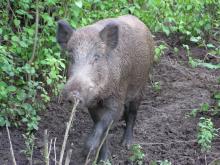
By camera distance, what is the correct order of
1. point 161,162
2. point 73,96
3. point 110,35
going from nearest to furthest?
1. point 73,96
2. point 161,162
3. point 110,35

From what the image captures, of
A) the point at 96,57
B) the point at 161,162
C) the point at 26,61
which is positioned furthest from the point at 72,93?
the point at 26,61

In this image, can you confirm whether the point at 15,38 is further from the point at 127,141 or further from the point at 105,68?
the point at 127,141

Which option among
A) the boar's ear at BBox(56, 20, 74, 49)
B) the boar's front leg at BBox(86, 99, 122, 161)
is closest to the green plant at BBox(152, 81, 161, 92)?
the boar's front leg at BBox(86, 99, 122, 161)

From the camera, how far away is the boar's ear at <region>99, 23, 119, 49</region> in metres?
5.87

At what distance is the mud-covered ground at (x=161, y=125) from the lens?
245 inches

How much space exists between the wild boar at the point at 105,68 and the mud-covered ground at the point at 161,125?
312 mm

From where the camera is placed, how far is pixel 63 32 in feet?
19.9

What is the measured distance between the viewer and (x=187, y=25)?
396 inches

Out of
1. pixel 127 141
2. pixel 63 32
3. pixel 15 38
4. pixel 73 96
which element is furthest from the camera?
pixel 127 141

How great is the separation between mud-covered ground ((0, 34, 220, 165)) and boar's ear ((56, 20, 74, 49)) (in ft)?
3.56

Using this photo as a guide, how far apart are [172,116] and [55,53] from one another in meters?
1.65

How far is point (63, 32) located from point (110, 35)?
50 cm

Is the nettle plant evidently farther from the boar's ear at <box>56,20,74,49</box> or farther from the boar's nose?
the boar's nose

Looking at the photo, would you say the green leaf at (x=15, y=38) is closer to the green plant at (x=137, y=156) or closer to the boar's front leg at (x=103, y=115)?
the boar's front leg at (x=103, y=115)
